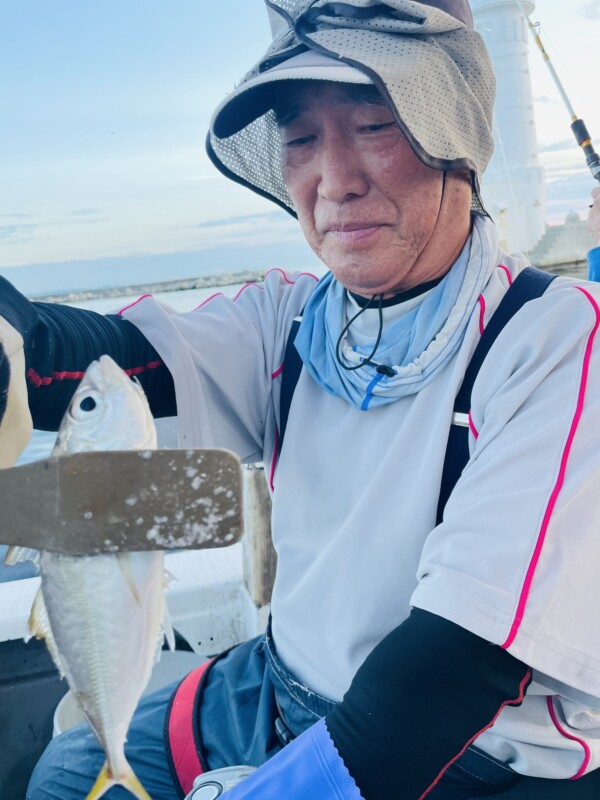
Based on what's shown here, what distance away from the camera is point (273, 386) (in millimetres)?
Answer: 2482

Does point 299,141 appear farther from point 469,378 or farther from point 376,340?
point 469,378

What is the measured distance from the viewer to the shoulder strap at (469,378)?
181 cm

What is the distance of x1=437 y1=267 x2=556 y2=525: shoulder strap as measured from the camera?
71.3 inches

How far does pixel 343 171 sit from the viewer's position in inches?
78.0

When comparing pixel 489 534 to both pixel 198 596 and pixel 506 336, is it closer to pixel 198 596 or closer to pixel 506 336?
pixel 506 336

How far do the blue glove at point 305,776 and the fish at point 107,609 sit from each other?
33 cm

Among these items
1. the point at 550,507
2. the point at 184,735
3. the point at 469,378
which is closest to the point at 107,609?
the point at 550,507

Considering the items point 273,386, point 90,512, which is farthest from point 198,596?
point 90,512

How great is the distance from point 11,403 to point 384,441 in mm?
1074

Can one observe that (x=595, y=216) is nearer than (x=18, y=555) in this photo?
No

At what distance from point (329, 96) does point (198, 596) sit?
113 inches

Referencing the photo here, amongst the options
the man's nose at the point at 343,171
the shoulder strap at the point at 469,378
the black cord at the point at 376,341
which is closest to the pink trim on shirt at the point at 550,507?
the shoulder strap at the point at 469,378

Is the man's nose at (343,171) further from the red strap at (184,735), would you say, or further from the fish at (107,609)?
the red strap at (184,735)

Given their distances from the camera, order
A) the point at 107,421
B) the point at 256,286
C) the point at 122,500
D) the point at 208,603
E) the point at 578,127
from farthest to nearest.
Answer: the point at 578,127
the point at 208,603
the point at 256,286
the point at 107,421
the point at 122,500
